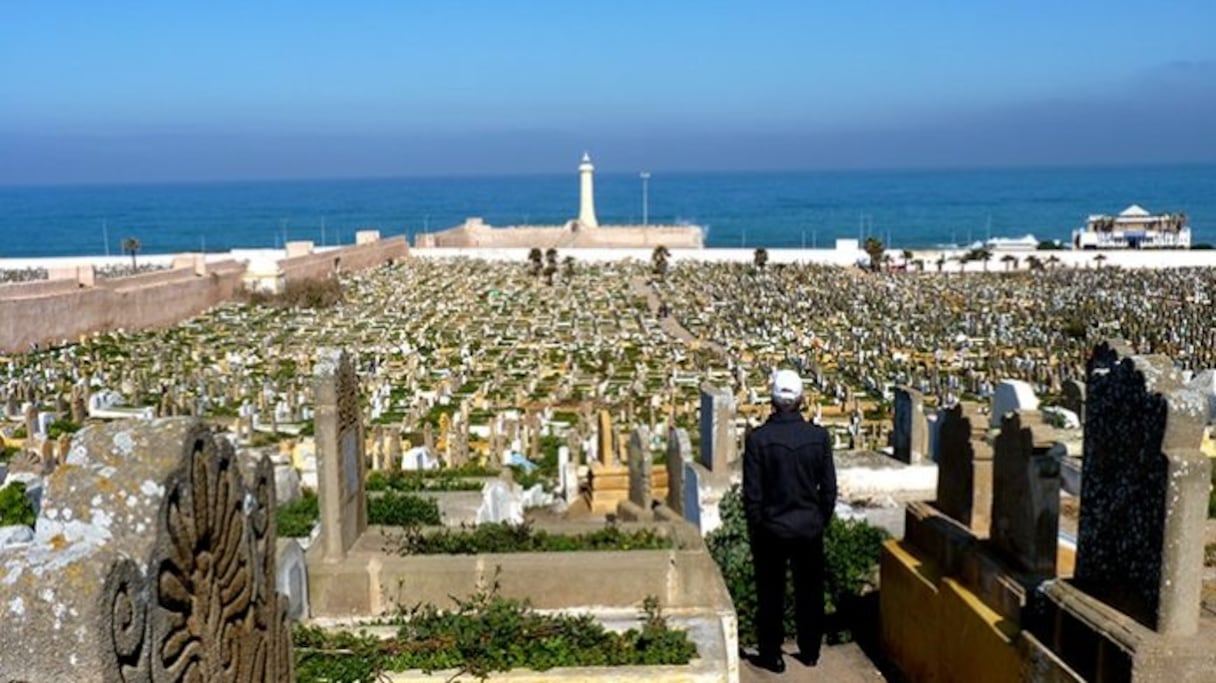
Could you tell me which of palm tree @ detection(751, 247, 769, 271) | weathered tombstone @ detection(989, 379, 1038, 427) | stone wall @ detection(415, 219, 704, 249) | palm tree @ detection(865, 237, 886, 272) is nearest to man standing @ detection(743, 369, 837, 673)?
weathered tombstone @ detection(989, 379, 1038, 427)

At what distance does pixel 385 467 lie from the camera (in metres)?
15.5

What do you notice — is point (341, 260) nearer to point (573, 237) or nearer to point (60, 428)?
point (573, 237)

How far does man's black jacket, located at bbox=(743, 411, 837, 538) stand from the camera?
5.73 metres

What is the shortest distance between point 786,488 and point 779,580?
63cm

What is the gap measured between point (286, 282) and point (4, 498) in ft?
109

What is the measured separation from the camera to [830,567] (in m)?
8.45

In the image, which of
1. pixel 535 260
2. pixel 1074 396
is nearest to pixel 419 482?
pixel 1074 396

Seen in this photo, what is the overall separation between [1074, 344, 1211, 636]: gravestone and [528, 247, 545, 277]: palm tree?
152 feet

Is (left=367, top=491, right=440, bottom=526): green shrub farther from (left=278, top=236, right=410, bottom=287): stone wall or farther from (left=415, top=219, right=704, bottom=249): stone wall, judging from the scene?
(left=415, top=219, right=704, bottom=249): stone wall

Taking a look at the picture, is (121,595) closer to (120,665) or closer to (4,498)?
(120,665)

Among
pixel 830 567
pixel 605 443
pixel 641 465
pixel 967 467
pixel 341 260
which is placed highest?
pixel 967 467

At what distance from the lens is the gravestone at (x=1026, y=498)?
5.55 m

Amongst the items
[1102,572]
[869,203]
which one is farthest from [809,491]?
[869,203]

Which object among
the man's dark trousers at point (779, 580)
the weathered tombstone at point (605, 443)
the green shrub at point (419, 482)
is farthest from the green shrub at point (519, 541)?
the weathered tombstone at point (605, 443)
